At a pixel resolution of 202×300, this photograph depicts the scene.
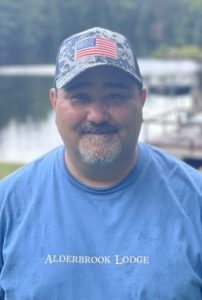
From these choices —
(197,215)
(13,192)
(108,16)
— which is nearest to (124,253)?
(197,215)

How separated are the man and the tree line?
63847 millimetres

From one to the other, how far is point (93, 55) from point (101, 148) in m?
0.28

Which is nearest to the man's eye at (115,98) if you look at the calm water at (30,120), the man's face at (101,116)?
the man's face at (101,116)

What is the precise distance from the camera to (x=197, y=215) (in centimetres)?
194

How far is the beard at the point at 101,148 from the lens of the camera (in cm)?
193

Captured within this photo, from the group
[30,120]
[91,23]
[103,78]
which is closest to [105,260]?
[103,78]

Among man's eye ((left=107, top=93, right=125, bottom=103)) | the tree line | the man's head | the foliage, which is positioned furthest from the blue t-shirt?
the foliage

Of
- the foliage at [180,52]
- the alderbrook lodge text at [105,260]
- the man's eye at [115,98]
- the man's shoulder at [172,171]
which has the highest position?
the foliage at [180,52]

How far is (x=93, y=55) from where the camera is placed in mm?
1954

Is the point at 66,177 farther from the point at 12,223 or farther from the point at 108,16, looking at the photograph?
the point at 108,16

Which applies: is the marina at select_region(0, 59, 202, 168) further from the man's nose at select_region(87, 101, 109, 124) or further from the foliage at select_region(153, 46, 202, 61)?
the foliage at select_region(153, 46, 202, 61)

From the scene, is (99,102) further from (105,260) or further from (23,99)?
(23,99)

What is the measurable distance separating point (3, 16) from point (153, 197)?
6923 cm

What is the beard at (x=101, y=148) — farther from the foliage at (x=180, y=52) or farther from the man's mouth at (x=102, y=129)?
A: the foliage at (x=180, y=52)
